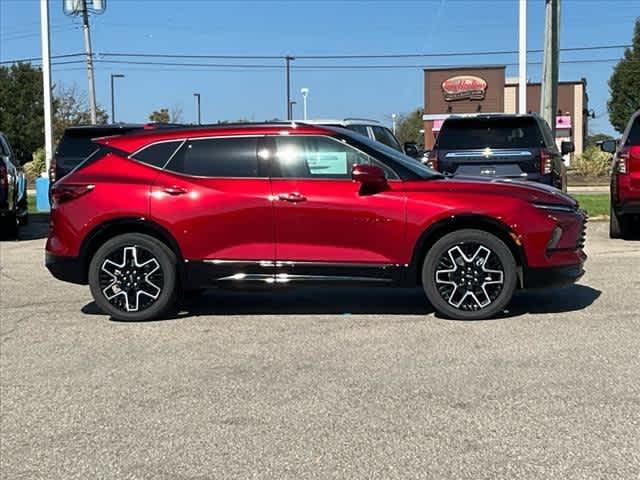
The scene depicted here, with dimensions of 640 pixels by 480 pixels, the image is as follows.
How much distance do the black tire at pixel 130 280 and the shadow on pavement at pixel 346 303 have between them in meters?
0.31

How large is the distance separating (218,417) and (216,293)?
4032 millimetres

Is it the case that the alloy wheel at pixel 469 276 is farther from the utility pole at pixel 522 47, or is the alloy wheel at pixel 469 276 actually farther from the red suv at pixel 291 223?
the utility pole at pixel 522 47

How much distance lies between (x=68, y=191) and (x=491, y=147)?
18.9 ft

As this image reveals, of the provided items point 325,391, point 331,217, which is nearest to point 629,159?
point 331,217

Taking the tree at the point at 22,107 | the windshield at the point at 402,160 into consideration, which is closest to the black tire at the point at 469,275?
the windshield at the point at 402,160

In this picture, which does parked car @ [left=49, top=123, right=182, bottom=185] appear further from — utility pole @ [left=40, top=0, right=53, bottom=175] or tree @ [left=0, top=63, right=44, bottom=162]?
tree @ [left=0, top=63, right=44, bottom=162]

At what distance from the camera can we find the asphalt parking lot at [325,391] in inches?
150

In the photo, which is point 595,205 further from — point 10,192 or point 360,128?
point 10,192

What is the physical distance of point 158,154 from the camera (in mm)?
7004

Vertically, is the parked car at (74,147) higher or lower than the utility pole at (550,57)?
lower

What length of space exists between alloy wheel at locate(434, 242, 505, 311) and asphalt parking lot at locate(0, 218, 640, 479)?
0.21m

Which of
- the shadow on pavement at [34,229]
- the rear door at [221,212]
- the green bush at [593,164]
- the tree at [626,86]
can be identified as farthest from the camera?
the tree at [626,86]

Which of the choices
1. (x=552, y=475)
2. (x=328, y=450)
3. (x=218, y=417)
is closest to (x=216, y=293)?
(x=218, y=417)

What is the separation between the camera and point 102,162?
707 centimetres
